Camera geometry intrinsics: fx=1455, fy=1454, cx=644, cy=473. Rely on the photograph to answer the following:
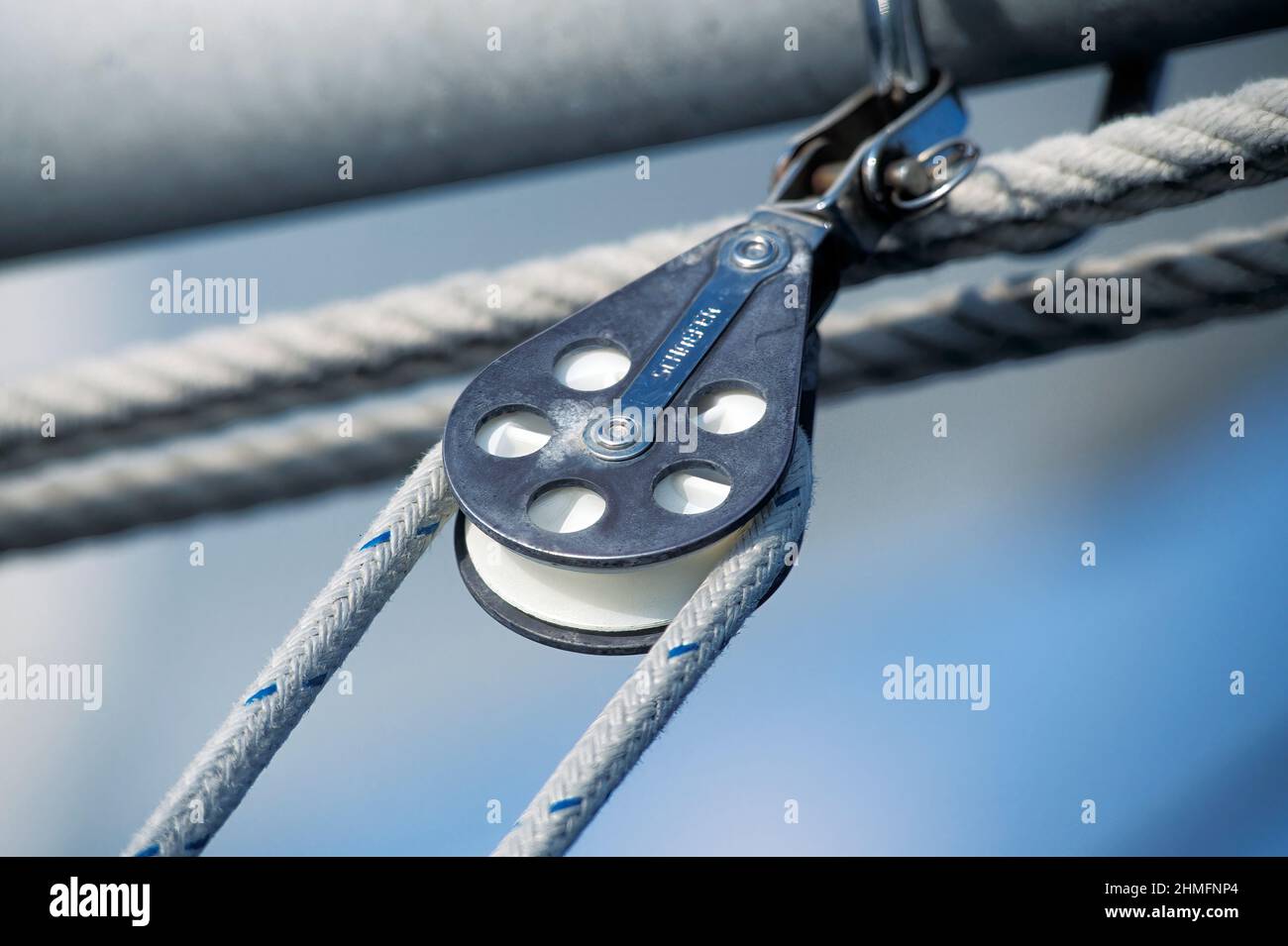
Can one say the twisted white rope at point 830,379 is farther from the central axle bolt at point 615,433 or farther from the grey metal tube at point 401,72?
the central axle bolt at point 615,433

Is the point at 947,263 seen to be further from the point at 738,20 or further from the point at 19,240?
the point at 19,240

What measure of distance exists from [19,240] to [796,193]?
50 centimetres

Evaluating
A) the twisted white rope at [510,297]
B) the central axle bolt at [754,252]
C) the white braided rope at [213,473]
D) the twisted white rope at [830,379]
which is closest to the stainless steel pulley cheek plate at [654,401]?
the central axle bolt at [754,252]

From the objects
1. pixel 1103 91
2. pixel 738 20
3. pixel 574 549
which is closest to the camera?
pixel 574 549

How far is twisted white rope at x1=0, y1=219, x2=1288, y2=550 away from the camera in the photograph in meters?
1.06

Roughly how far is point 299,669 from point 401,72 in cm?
42

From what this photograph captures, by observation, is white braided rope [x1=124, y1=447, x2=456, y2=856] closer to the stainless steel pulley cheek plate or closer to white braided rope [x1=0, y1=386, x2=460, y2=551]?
the stainless steel pulley cheek plate

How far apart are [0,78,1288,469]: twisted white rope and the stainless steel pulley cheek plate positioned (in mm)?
119

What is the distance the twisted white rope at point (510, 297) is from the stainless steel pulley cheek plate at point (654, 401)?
119 mm

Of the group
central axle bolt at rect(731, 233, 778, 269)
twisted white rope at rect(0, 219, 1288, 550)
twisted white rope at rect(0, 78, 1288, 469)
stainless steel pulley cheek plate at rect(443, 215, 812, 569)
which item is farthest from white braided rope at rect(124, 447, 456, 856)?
twisted white rope at rect(0, 219, 1288, 550)

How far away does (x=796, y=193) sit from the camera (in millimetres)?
899

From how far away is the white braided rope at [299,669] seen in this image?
611 mm
